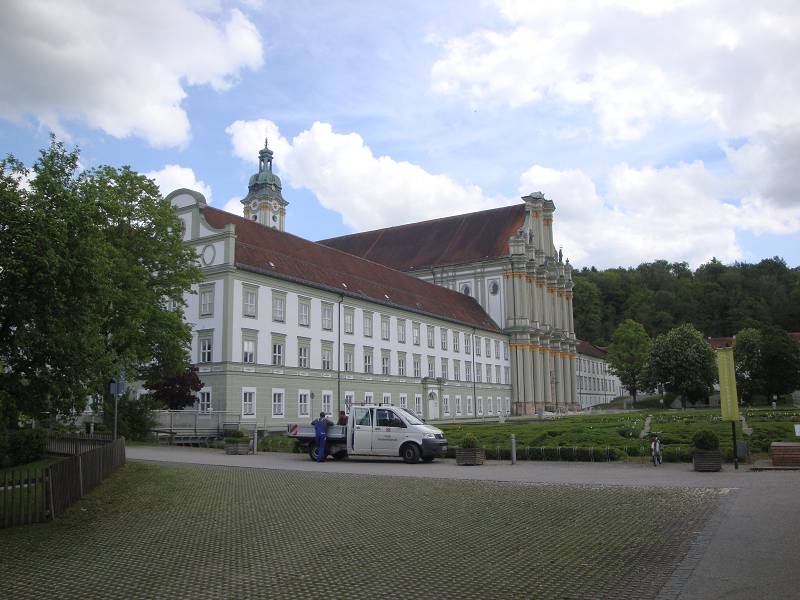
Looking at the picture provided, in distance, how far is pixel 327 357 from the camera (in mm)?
47906

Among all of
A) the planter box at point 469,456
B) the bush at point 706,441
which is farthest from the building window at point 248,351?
the bush at point 706,441

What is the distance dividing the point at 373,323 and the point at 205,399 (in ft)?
54.3

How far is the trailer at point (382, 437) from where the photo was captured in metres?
23.6

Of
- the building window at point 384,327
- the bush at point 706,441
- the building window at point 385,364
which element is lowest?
the bush at point 706,441

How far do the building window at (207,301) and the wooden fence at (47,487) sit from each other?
25336mm

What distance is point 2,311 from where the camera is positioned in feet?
42.7

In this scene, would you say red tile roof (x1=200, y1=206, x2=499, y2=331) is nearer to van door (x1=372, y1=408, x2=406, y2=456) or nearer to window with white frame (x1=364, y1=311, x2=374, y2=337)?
window with white frame (x1=364, y1=311, x2=374, y2=337)

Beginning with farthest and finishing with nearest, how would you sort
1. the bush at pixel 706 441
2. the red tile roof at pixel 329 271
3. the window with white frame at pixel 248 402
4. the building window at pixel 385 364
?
the building window at pixel 385 364
the red tile roof at pixel 329 271
the window with white frame at pixel 248 402
the bush at pixel 706 441

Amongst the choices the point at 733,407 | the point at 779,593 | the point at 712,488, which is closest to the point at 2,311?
the point at 779,593

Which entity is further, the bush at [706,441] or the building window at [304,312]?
the building window at [304,312]

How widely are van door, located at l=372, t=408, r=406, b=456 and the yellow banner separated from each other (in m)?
10.1

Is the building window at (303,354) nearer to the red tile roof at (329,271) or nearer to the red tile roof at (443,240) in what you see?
the red tile roof at (329,271)

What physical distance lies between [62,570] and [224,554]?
6.58 feet

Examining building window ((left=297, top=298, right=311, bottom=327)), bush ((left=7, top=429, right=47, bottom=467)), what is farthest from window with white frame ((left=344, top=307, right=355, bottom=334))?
bush ((left=7, top=429, right=47, bottom=467))
